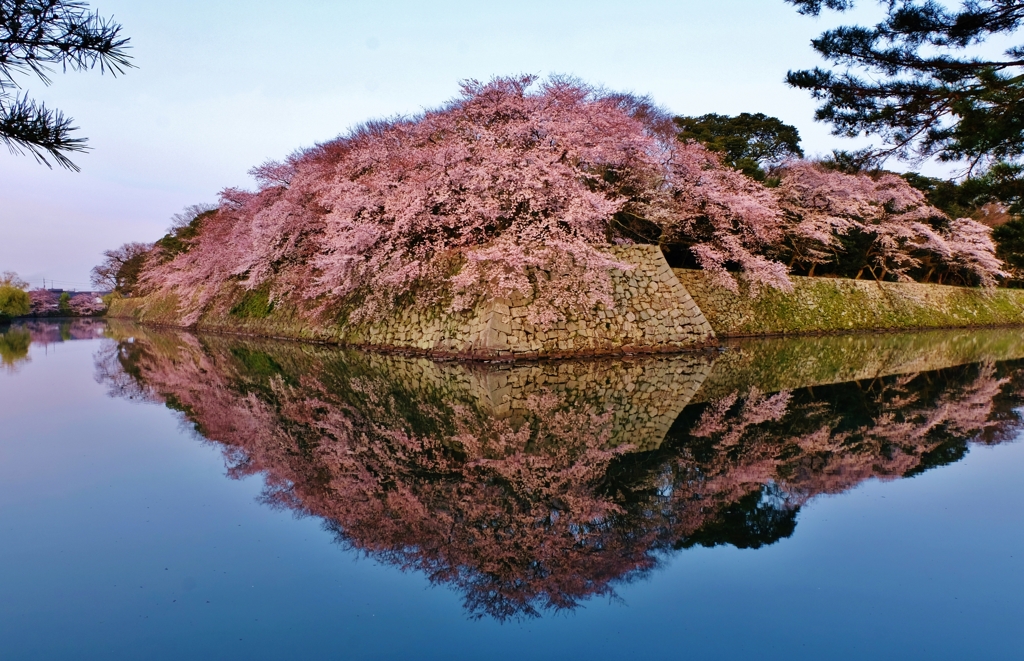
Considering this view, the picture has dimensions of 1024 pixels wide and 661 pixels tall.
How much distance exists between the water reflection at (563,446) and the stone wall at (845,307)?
21.8 ft

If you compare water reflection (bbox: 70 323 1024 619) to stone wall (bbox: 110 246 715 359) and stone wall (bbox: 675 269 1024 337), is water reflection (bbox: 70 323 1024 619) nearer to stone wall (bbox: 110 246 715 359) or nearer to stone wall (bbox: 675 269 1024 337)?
stone wall (bbox: 110 246 715 359)

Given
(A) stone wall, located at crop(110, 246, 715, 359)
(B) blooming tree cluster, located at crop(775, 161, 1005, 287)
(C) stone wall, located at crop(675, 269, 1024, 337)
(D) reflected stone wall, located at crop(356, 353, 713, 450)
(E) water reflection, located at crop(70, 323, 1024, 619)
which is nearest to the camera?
(E) water reflection, located at crop(70, 323, 1024, 619)

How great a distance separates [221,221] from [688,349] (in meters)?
18.5

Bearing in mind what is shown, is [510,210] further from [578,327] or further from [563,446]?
[563,446]

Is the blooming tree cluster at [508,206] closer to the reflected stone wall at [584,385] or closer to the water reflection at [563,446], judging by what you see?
the reflected stone wall at [584,385]

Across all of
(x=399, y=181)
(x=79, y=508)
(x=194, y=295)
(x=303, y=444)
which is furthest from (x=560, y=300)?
(x=194, y=295)

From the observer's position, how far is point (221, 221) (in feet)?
78.3

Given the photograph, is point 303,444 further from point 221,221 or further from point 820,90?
point 221,221

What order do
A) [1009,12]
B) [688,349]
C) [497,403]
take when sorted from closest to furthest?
[1009,12] < [497,403] < [688,349]

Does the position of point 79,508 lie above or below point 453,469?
below

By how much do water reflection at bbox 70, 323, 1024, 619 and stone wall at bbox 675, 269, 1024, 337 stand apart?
21.8ft

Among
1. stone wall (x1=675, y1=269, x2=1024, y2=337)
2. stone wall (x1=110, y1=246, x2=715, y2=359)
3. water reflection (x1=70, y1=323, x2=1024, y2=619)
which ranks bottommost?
water reflection (x1=70, y1=323, x2=1024, y2=619)

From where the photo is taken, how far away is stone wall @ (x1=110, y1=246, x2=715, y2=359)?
1254 centimetres

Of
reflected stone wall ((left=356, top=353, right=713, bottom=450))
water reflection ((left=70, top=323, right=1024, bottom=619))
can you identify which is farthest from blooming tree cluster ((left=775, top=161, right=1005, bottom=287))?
reflected stone wall ((left=356, top=353, right=713, bottom=450))
